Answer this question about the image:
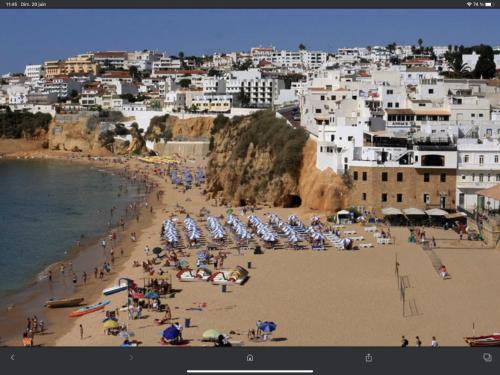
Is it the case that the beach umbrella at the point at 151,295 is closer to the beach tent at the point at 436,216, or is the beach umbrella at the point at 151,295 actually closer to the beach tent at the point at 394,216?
the beach tent at the point at 394,216

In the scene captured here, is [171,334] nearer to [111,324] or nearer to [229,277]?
[111,324]

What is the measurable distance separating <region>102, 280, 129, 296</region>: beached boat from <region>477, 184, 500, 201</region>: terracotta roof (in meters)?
13.1

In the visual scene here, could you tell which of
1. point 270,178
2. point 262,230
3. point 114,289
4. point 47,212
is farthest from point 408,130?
point 47,212

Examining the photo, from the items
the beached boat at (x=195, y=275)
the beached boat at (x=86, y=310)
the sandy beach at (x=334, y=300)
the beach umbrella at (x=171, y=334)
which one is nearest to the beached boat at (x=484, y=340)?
the sandy beach at (x=334, y=300)

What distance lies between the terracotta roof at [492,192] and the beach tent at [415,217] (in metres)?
2.35

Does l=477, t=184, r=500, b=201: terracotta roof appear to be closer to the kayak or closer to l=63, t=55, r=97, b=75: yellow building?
the kayak

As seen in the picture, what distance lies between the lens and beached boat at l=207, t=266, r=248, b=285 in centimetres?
2069

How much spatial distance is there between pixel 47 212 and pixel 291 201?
45.8 ft

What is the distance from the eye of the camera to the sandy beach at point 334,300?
15305 millimetres

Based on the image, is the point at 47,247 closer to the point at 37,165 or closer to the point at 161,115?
the point at 37,165

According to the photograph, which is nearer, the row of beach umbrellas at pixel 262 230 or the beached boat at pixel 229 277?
the beached boat at pixel 229 277

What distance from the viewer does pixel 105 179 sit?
56.4m

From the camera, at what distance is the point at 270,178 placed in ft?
118
